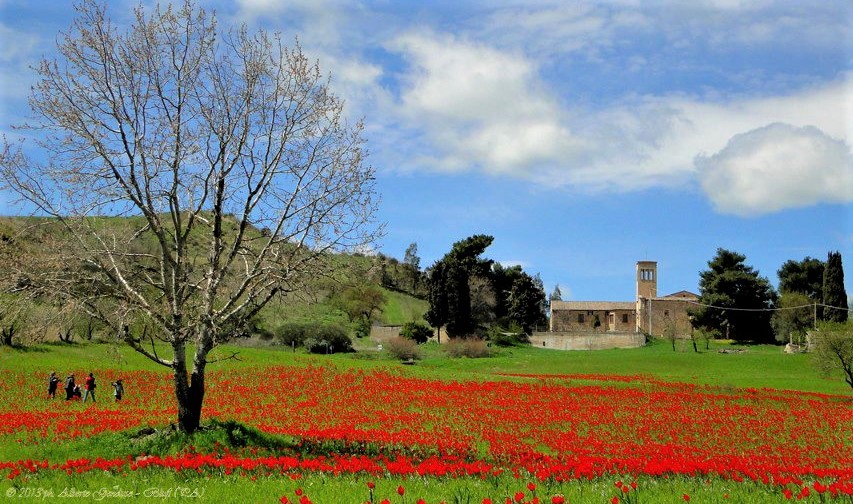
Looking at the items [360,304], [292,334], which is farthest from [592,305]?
[292,334]

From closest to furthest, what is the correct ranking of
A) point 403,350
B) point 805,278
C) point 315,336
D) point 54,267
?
1. point 54,267
2. point 403,350
3. point 315,336
4. point 805,278

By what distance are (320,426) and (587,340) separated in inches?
2776

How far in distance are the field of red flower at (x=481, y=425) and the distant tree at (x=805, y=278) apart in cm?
7714

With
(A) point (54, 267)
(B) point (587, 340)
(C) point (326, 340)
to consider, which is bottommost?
(C) point (326, 340)

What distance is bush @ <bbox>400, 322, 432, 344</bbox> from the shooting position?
81375mm

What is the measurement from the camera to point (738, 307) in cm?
8781

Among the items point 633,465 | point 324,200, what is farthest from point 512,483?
point 324,200

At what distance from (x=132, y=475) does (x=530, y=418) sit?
53.2 ft

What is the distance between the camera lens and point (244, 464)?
35.8 feet

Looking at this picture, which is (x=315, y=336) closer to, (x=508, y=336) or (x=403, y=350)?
(x=403, y=350)

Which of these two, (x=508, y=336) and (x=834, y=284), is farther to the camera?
(x=508, y=336)

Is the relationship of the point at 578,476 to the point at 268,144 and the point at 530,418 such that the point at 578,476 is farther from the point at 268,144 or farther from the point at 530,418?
the point at 530,418

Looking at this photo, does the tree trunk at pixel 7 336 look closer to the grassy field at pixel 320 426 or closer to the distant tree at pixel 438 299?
the grassy field at pixel 320 426

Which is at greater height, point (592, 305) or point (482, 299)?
point (592, 305)
